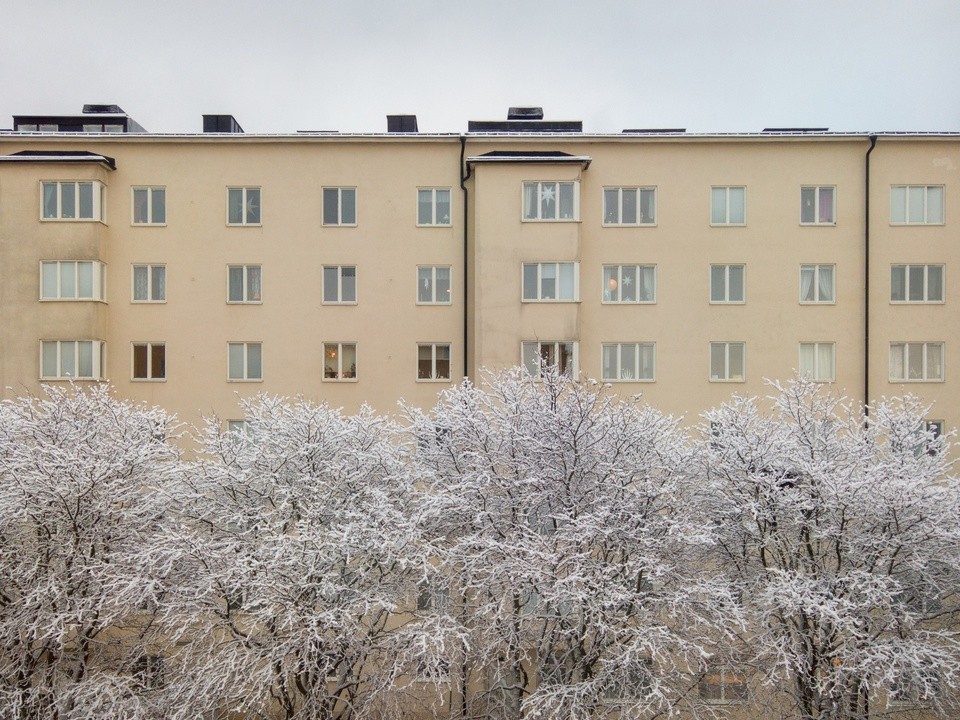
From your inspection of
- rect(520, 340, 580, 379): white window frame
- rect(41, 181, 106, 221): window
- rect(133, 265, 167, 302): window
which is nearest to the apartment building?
rect(133, 265, 167, 302): window

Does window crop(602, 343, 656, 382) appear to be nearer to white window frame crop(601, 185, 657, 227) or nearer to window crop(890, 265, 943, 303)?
white window frame crop(601, 185, 657, 227)

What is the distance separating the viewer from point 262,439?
21719mm

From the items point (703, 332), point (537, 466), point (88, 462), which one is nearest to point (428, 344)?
point (703, 332)

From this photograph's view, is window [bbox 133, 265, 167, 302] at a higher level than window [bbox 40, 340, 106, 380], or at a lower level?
higher

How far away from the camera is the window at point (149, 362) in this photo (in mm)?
31388

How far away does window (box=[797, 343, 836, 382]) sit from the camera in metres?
31.3

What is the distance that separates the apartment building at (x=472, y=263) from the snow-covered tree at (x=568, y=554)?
10.0m

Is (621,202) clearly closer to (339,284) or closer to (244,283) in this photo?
(339,284)

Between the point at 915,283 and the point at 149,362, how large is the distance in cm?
2875

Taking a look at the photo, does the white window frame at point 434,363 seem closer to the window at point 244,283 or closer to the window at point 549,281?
the window at point 549,281

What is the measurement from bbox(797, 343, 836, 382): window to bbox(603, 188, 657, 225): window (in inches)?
294

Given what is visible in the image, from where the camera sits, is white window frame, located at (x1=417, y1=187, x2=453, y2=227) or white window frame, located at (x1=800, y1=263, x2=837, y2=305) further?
white window frame, located at (x1=417, y1=187, x2=453, y2=227)

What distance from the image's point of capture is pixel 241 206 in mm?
31547

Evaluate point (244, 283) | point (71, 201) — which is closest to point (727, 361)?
point (244, 283)
